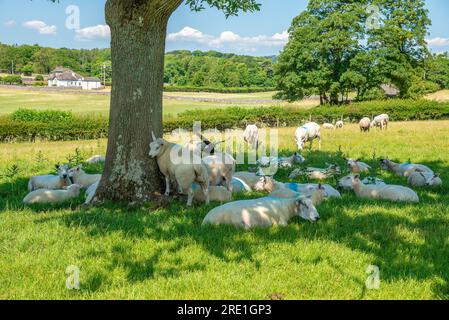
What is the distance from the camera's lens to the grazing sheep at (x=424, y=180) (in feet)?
38.4

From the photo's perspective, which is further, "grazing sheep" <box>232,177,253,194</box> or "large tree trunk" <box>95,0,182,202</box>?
"grazing sheep" <box>232,177,253,194</box>

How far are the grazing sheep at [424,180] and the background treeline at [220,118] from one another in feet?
96.4

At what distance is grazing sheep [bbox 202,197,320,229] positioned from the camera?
7.58 metres

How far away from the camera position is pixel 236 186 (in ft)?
37.2

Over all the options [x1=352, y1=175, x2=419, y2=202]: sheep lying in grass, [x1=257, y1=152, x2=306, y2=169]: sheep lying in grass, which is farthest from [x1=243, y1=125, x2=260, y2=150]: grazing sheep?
[x1=352, y1=175, x2=419, y2=202]: sheep lying in grass

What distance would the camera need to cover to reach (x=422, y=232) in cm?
722

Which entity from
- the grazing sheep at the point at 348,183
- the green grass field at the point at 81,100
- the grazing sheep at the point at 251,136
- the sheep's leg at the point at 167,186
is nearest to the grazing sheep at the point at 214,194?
the sheep's leg at the point at 167,186

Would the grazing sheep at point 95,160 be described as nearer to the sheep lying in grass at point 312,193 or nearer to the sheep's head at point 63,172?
the sheep's head at point 63,172

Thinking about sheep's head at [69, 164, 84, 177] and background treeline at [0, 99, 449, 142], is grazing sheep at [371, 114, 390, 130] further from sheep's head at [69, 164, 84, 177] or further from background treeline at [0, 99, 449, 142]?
sheep's head at [69, 164, 84, 177]

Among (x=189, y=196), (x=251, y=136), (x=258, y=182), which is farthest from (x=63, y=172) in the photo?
(x=251, y=136)

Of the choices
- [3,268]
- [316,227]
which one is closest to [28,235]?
[3,268]
